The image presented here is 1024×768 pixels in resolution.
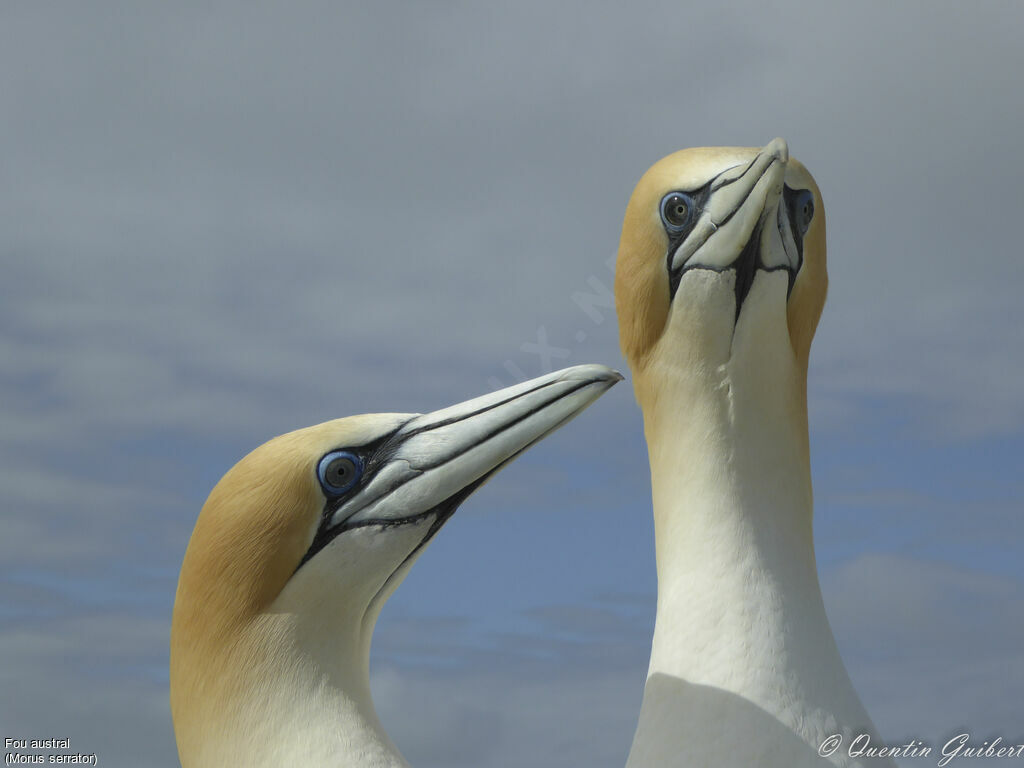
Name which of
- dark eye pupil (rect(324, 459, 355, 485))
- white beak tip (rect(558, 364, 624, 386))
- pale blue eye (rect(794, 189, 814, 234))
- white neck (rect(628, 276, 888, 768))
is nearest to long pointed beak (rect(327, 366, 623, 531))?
white beak tip (rect(558, 364, 624, 386))

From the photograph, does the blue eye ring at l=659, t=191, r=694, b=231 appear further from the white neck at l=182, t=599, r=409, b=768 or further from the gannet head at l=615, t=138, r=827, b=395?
the white neck at l=182, t=599, r=409, b=768

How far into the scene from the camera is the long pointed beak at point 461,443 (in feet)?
21.5

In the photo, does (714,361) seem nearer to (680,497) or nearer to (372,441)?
(680,497)

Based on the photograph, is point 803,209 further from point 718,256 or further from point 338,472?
point 338,472

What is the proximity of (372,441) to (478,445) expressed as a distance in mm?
513

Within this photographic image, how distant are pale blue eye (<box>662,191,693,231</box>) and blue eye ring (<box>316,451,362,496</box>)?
2049mm

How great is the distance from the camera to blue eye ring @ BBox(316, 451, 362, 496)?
638cm

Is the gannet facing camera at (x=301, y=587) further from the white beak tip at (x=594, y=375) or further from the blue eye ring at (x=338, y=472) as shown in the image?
the white beak tip at (x=594, y=375)

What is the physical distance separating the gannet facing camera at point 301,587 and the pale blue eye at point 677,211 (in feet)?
5.01

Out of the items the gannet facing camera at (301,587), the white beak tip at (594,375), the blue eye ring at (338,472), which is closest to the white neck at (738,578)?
the white beak tip at (594,375)

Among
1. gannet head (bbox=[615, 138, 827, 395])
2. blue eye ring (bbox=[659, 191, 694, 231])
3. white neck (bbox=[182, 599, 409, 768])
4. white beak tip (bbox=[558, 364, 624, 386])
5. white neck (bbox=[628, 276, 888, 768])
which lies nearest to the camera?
white neck (bbox=[182, 599, 409, 768])

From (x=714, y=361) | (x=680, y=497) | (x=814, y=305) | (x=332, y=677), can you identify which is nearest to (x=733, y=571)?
(x=680, y=497)

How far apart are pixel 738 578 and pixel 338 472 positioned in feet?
6.51

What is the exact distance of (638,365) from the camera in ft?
24.1
